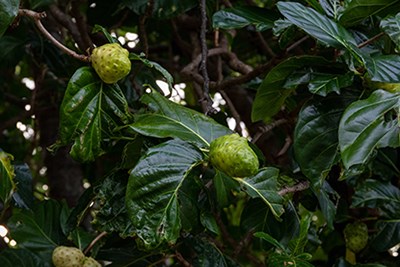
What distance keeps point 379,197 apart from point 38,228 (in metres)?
0.80

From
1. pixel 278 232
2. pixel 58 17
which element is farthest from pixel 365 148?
pixel 58 17

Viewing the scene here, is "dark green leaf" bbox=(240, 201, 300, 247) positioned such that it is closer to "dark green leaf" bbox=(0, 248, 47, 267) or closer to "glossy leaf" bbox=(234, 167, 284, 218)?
"glossy leaf" bbox=(234, 167, 284, 218)

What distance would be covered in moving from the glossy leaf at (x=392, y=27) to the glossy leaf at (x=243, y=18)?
25 centimetres

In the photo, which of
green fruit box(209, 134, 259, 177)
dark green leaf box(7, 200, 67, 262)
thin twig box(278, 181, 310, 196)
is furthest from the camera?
dark green leaf box(7, 200, 67, 262)

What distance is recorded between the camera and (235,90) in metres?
2.26

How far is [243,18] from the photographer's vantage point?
141cm

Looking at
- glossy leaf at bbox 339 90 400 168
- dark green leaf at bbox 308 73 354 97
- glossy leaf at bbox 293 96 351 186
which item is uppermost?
A: dark green leaf at bbox 308 73 354 97

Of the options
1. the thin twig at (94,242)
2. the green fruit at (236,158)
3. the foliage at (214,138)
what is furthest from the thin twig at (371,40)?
the thin twig at (94,242)

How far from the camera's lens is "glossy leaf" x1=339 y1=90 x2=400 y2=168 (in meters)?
1.05

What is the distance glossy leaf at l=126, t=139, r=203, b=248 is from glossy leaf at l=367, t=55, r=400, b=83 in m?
0.35

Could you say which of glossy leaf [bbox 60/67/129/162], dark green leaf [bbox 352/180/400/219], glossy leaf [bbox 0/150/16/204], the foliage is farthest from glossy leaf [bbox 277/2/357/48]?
glossy leaf [bbox 0/150/16/204]

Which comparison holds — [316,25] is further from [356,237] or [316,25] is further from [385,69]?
[356,237]

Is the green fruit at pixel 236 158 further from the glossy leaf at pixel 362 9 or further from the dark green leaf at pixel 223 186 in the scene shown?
the glossy leaf at pixel 362 9

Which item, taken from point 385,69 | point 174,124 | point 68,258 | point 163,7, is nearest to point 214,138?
point 174,124
